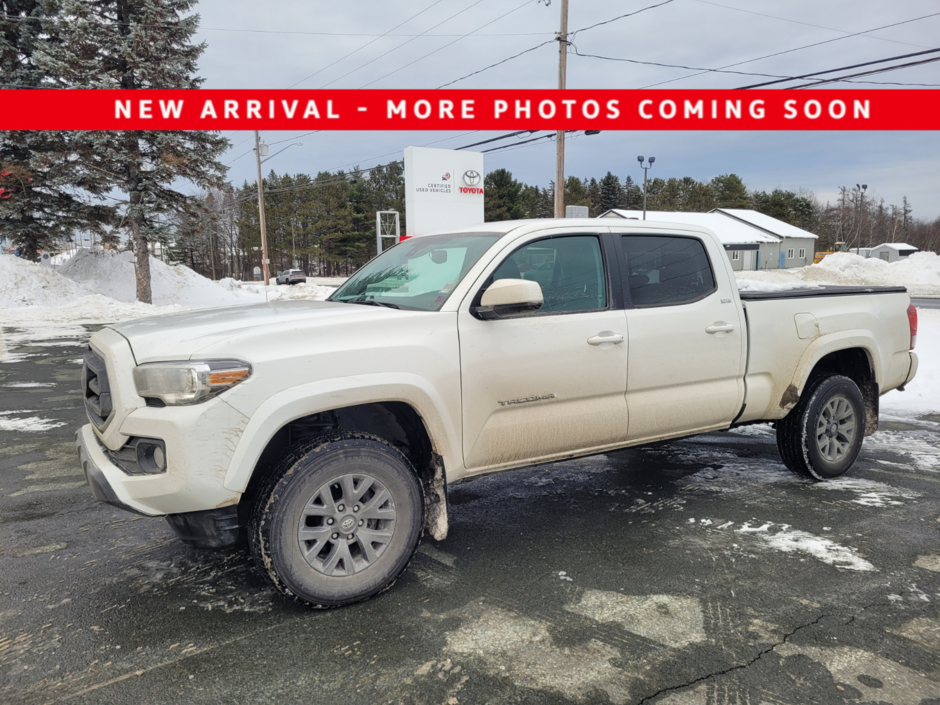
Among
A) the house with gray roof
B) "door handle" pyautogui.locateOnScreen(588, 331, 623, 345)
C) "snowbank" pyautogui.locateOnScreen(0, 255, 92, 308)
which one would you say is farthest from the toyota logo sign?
the house with gray roof

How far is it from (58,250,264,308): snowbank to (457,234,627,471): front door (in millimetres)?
26142

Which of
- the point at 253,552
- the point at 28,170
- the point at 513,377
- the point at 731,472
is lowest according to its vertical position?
the point at 731,472

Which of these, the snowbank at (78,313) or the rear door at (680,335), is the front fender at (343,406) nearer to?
the rear door at (680,335)

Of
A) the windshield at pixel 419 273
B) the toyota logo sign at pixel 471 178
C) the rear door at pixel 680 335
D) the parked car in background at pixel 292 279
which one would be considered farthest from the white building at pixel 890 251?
the windshield at pixel 419 273

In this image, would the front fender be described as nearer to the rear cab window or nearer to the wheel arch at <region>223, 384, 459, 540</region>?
the wheel arch at <region>223, 384, 459, 540</region>

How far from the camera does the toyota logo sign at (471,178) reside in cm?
2214

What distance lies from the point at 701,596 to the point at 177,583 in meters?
2.63

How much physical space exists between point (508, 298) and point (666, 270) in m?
1.49

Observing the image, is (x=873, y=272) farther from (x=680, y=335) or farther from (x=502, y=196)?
(x=680, y=335)

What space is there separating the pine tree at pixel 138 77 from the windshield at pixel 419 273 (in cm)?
2333

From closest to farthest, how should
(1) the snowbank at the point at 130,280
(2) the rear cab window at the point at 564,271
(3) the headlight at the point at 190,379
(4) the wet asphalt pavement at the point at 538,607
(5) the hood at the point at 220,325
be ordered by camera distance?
(4) the wet asphalt pavement at the point at 538,607 → (3) the headlight at the point at 190,379 → (5) the hood at the point at 220,325 → (2) the rear cab window at the point at 564,271 → (1) the snowbank at the point at 130,280

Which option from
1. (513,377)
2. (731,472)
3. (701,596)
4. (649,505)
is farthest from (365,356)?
(731,472)

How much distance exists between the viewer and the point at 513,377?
11.6 feet

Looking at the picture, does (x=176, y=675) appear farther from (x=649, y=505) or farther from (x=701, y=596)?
(x=649, y=505)
